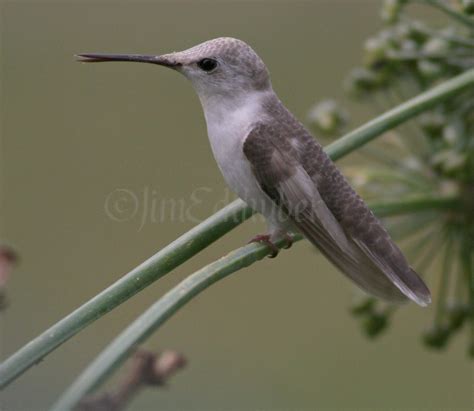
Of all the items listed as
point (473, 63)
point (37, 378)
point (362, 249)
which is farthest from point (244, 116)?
point (37, 378)

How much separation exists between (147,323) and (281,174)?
1.28 meters

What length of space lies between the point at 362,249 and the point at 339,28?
5.66 metres

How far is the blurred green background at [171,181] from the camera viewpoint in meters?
7.38

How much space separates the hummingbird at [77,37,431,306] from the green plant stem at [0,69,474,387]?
527mm

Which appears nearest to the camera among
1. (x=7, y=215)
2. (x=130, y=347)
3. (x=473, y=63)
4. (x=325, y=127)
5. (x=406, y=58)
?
(x=130, y=347)

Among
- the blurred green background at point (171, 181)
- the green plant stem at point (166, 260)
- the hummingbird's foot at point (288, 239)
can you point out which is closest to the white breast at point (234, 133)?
the hummingbird's foot at point (288, 239)

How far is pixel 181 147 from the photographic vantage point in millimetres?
8328

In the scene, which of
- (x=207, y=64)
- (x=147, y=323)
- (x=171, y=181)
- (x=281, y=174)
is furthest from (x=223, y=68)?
(x=171, y=181)

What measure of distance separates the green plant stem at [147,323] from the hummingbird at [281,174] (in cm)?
66

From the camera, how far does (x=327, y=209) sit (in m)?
3.26

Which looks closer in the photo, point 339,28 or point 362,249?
point 362,249

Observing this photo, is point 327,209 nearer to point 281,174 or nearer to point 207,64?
point 281,174

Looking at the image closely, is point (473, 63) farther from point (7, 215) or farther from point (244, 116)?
point (7, 215)

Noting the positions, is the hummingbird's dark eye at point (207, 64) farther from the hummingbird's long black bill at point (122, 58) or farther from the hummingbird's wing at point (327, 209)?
the hummingbird's wing at point (327, 209)
